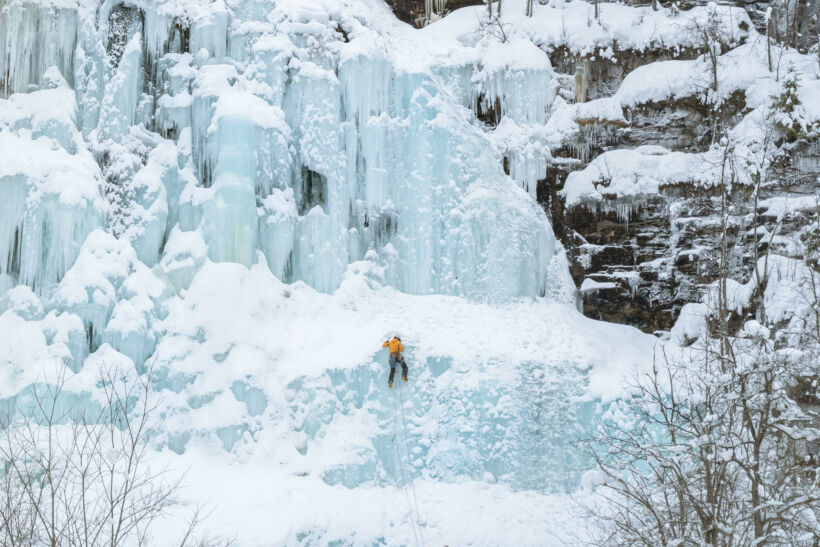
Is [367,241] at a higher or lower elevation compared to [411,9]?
lower

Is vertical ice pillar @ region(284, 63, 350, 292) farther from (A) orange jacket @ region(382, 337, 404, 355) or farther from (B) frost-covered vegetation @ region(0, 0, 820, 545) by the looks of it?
(A) orange jacket @ region(382, 337, 404, 355)

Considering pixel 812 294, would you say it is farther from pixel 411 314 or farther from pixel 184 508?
pixel 184 508

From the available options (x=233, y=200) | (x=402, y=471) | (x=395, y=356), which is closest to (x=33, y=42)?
(x=233, y=200)

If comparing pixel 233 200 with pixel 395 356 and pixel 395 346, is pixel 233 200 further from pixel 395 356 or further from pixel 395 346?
pixel 395 356

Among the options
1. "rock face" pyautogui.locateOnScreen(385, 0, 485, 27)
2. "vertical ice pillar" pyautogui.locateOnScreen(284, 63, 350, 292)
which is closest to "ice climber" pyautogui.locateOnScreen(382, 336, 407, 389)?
"vertical ice pillar" pyautogui.locateOnScreen(284, 63, 350, 292)

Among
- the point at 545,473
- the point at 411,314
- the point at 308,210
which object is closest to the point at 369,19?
the point at 308,210

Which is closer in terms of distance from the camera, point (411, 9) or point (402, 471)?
point (402, 471)

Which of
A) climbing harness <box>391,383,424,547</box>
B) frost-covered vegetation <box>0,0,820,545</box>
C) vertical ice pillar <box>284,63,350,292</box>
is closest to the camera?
climbing harness <box>391,383,424,547</box>

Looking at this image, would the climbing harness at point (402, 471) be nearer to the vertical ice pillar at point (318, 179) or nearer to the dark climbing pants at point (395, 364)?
the dark climbing pants at point (395, 364)

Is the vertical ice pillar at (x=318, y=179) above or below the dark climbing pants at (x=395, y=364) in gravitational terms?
above

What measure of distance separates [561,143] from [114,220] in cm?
889

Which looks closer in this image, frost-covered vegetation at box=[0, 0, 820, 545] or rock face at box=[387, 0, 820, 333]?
frost-covered vegetation at box=[0, 0, 820, 545]

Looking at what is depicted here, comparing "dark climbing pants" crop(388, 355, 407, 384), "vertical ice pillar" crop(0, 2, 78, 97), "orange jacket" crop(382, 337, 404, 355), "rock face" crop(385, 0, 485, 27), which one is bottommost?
"dark climbing pants" crop(388, 355, 407, 384)

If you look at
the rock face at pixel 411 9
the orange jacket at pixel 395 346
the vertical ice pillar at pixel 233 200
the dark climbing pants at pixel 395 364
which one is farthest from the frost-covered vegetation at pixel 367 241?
the rock face at pixel 411 9
